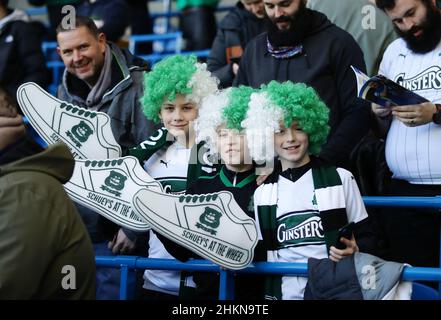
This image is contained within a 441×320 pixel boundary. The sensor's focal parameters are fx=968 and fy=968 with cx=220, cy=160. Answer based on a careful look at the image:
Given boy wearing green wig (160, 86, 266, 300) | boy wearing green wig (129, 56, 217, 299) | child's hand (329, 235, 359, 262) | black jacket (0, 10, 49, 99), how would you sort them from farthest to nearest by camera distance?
1. black jacket (0, 10, 49, 99)
2. boy wearing green wig (129, 56, 217, 299)
3. boy wearing green wig (160, 86, 266, 300)
4. child's hand (329, 235, 359, 262)

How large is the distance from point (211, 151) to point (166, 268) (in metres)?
0.65

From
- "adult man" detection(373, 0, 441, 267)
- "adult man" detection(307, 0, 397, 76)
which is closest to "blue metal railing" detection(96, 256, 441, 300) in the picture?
"adult man" detection(373, 0, 441, 267)

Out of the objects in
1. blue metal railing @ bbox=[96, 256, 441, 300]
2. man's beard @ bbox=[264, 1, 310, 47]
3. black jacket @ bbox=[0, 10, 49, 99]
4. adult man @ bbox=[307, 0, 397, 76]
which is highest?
man's beard @ bbox=[264, 1, 310, 47]

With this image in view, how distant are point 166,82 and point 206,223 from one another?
2.92ft

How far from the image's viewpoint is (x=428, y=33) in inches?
182

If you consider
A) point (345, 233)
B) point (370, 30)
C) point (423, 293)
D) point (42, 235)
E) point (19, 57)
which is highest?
point (42, 235)

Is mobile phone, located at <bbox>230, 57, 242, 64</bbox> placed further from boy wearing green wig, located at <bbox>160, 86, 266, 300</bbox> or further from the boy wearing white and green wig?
the boy wearing white and green wig

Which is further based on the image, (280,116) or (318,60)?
(318,60)

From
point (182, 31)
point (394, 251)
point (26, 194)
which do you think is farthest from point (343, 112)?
point (182, 31)

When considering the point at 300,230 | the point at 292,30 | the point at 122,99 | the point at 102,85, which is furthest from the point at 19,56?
the point at 300,230

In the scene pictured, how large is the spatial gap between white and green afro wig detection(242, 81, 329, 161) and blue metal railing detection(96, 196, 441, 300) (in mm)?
434

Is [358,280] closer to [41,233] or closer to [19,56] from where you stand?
[41,233]

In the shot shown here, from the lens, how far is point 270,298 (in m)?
3.89

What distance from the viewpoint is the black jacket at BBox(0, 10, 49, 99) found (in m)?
6.69
